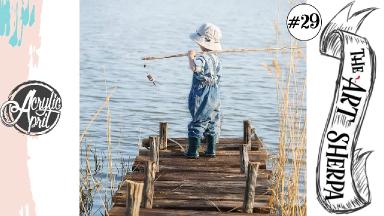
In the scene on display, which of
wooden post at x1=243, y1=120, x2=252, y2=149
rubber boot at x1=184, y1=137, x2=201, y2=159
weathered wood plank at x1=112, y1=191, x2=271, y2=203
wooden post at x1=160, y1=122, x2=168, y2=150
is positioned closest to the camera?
weathered wood plank at x1=112, y1=191, x2=271, y2=203

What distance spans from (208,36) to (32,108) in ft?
5.94

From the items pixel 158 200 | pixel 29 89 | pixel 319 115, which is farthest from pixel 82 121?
pixel 319 115

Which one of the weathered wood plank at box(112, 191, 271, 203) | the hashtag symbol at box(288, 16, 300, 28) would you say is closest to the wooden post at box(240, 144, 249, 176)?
the weathered wood plank at box(112, 191, 271, 203)

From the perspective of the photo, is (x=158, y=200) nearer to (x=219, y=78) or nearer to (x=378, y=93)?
(x=219, y=78)

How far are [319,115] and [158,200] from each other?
1.33 m

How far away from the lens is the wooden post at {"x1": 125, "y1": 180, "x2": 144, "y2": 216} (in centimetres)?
565

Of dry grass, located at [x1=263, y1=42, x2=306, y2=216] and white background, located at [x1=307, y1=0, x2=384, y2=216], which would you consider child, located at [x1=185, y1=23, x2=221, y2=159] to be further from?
white background, located at [x1=307, y1=0, x2=384, y2=216]

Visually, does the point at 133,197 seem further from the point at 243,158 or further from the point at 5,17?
the point at 243,158

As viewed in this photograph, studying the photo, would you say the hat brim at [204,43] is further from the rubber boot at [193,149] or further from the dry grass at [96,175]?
the rubber boot at [193,149]

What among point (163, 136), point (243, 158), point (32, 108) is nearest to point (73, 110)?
point (32, 108)

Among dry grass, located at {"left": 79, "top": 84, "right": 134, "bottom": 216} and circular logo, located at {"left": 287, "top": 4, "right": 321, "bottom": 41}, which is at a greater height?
circular logo, located at {"left": 287, "top": 4, "right": 321, "bottom": 41}

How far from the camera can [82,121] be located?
23.4 feet

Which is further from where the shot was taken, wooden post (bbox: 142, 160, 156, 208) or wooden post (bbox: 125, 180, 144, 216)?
wooden post (bbox: 142, 160, 156, 208)

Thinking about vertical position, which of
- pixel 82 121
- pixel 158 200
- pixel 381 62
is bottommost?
pixel 158 200
